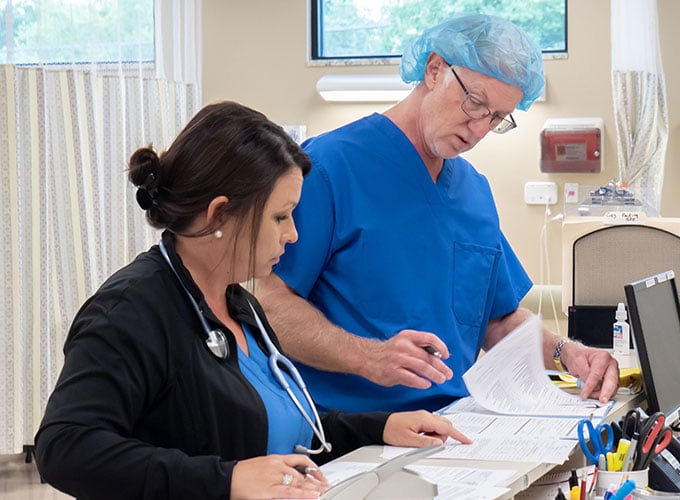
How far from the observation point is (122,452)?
4.21ft

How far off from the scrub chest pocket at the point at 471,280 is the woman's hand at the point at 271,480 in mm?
877

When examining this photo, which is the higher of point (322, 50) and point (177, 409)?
point (322, 50)

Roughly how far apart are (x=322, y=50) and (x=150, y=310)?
399cm

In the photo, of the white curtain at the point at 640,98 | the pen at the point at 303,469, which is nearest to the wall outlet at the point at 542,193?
the white curtain at the point at 640,98

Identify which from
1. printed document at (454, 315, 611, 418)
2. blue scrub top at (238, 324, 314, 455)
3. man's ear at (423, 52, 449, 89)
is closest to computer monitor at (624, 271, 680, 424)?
printed document at (454, 315, 611, 418)

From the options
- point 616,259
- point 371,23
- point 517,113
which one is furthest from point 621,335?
point 371,23

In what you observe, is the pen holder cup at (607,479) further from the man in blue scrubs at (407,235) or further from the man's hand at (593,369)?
the man's hand at (593,369)

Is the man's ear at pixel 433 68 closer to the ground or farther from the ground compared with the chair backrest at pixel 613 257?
farther from the ground

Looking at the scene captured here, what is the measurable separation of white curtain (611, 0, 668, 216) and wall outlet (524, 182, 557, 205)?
1.11 ft

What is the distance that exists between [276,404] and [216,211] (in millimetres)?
311

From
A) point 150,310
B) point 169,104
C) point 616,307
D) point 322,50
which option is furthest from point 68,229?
point 150,310

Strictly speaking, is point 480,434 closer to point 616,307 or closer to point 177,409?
point 177,409

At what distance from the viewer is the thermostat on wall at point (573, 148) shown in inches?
186

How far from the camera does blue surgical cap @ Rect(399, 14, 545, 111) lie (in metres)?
2.10
